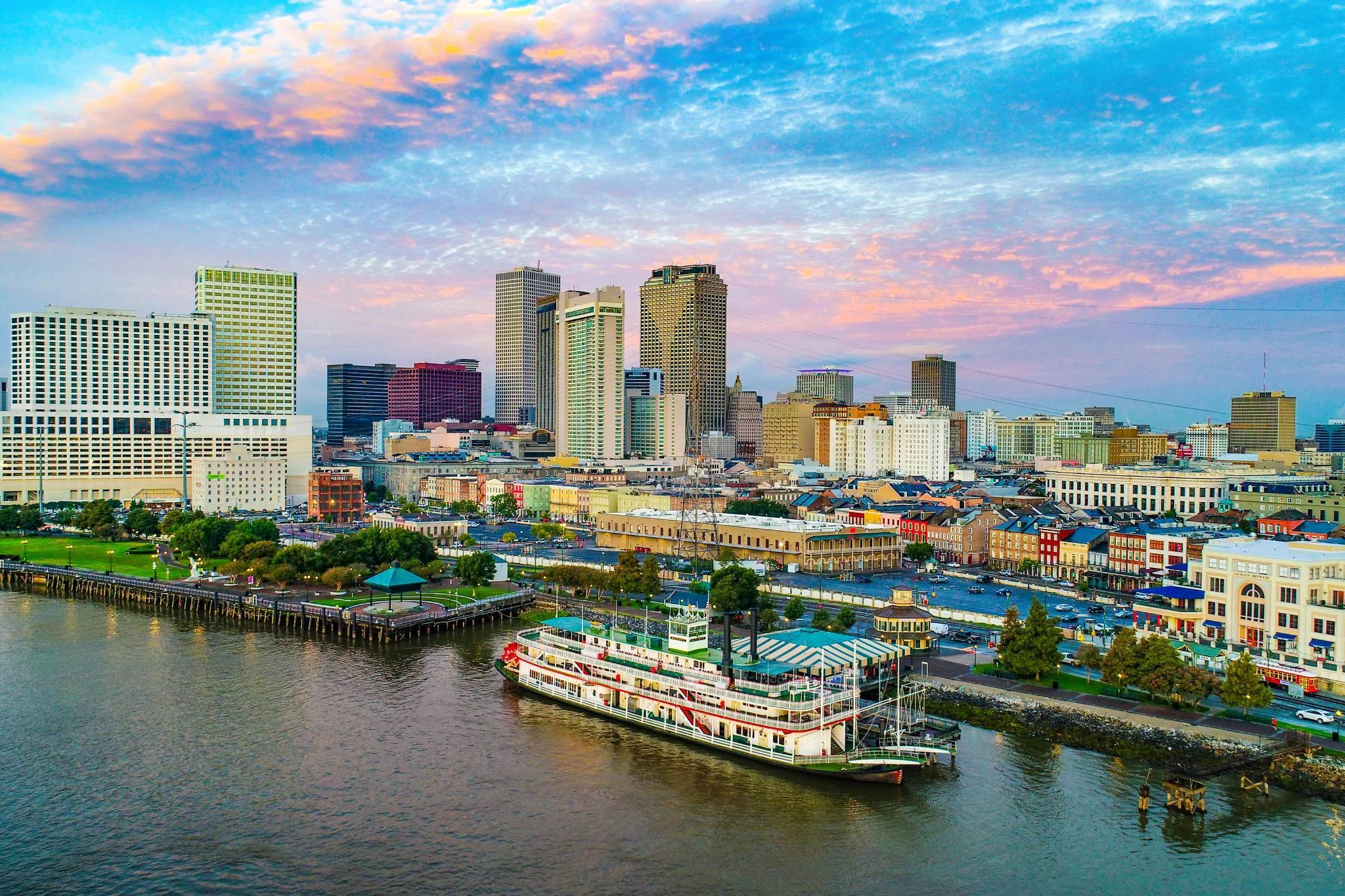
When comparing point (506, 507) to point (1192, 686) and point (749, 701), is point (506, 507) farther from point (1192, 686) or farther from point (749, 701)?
point (1192, 686)

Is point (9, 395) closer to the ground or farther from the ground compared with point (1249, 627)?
A: farther from the ground

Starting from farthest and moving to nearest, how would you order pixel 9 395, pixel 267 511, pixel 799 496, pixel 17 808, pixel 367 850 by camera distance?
pixel 9 395
pixel 267 511
pixel 799 496
pixel 17 808
pixel 367 850

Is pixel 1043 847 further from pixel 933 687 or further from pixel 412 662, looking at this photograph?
pixel 412 662

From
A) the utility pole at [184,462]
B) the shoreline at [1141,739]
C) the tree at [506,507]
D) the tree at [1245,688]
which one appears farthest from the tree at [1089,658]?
the utility pole at [184,462]

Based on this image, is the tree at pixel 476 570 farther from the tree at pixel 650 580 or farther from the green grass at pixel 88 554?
the green grass at pixel 88 554

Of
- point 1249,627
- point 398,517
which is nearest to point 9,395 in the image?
point 398,517

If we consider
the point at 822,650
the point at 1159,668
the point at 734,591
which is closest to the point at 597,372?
the point at 734,591
